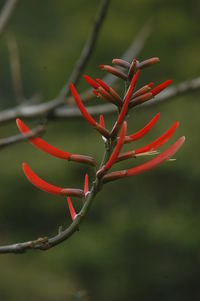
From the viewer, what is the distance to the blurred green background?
13.7 metres

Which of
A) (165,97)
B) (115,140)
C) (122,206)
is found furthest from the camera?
(122,206)

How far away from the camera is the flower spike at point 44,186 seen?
5.02 feet

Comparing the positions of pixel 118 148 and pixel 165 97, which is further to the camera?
pixel 165 97

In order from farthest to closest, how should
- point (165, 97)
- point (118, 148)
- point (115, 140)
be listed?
point (165, 97), point (115, 140), point (118, 148)

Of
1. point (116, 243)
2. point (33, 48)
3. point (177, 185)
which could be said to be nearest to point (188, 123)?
point (177, 185)

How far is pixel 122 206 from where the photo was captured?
14453mm

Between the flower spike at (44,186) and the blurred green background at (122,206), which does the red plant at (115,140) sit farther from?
the blurred green background at (122,206)

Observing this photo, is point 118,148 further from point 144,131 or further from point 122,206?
point 122,206

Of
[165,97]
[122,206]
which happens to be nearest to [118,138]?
[165,97]

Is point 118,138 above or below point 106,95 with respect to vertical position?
below

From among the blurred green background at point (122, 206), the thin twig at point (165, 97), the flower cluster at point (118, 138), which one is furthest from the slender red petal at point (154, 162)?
the blurred green background at point (122, 206)

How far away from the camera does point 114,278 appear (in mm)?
14328

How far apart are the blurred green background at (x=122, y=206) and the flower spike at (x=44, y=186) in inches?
405

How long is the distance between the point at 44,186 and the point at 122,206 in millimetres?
12959
